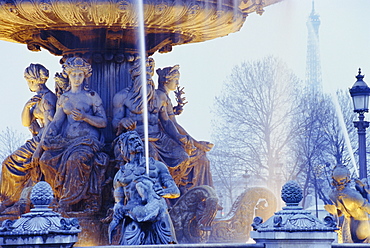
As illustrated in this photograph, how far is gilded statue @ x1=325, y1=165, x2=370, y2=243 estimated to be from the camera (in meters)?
12.1

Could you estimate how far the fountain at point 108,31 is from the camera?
12.4 metres

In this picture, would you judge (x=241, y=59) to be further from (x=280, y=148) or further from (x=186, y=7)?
(x=186, y=7)

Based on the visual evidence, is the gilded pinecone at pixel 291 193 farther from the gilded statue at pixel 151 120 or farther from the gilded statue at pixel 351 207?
the gilded statue at pixel 151 120

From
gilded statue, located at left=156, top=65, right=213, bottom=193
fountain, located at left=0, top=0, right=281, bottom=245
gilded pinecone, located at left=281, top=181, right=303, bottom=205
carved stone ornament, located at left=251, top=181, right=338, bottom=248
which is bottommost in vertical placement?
carved stone ornament, located at left=251, top=181, right=338, bottom=248

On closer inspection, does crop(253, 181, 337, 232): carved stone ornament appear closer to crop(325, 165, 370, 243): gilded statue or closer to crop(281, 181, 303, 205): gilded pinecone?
crop(281, 181, 303, 205): gilded pinecone

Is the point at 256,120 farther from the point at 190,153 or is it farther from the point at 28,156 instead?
the point at 28,156

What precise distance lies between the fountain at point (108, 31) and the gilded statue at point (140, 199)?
2.12 metres

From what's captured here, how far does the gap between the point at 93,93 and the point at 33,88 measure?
1.13 m

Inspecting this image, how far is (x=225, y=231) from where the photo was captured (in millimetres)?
13508

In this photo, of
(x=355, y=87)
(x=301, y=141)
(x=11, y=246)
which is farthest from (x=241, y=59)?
(x=11, y=246)

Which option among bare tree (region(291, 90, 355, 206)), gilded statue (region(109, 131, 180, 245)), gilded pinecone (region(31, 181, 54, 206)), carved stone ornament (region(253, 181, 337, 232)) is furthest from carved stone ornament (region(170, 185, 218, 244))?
bare tree (region(291, 90, 355, 206))

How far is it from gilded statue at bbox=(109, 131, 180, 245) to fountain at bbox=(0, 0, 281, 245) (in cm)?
212

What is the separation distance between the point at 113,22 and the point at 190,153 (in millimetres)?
2178

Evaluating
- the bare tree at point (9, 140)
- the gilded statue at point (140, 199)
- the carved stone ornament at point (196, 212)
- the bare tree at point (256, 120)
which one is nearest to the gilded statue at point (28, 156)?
the carved stone ornament at point (196, 212)
